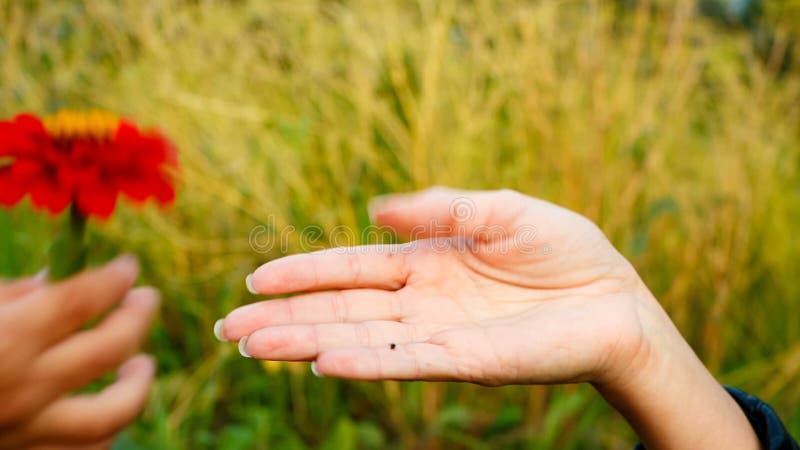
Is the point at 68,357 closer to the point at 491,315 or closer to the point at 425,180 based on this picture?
the point at 491,315

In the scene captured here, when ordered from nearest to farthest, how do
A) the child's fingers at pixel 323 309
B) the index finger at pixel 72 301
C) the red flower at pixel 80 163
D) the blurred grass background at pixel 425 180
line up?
the index finger at pixel 72 301 < the red flower at pixel 80 163 < the child's fingers at pixel 323 309 < the blurred grass background at pixel 425 180

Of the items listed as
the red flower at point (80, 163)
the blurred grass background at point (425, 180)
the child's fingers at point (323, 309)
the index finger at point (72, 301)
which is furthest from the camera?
the blurred grass background at point (425, 180)

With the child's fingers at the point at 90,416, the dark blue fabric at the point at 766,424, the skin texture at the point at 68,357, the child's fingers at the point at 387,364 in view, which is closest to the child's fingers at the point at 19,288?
the skin texture at the point at 68,357

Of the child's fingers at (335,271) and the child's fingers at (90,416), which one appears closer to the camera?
the child's fingers at (90,416)

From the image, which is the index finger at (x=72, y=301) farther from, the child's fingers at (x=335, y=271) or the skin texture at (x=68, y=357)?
the child's fingers at (x=335, y=271)

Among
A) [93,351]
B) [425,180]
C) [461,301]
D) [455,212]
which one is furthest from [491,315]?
[425,180]

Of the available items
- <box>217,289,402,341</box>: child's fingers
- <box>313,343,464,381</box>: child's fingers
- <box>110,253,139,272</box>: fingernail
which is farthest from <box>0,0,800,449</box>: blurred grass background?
<box>110,253,139,272</box>: fingernail
